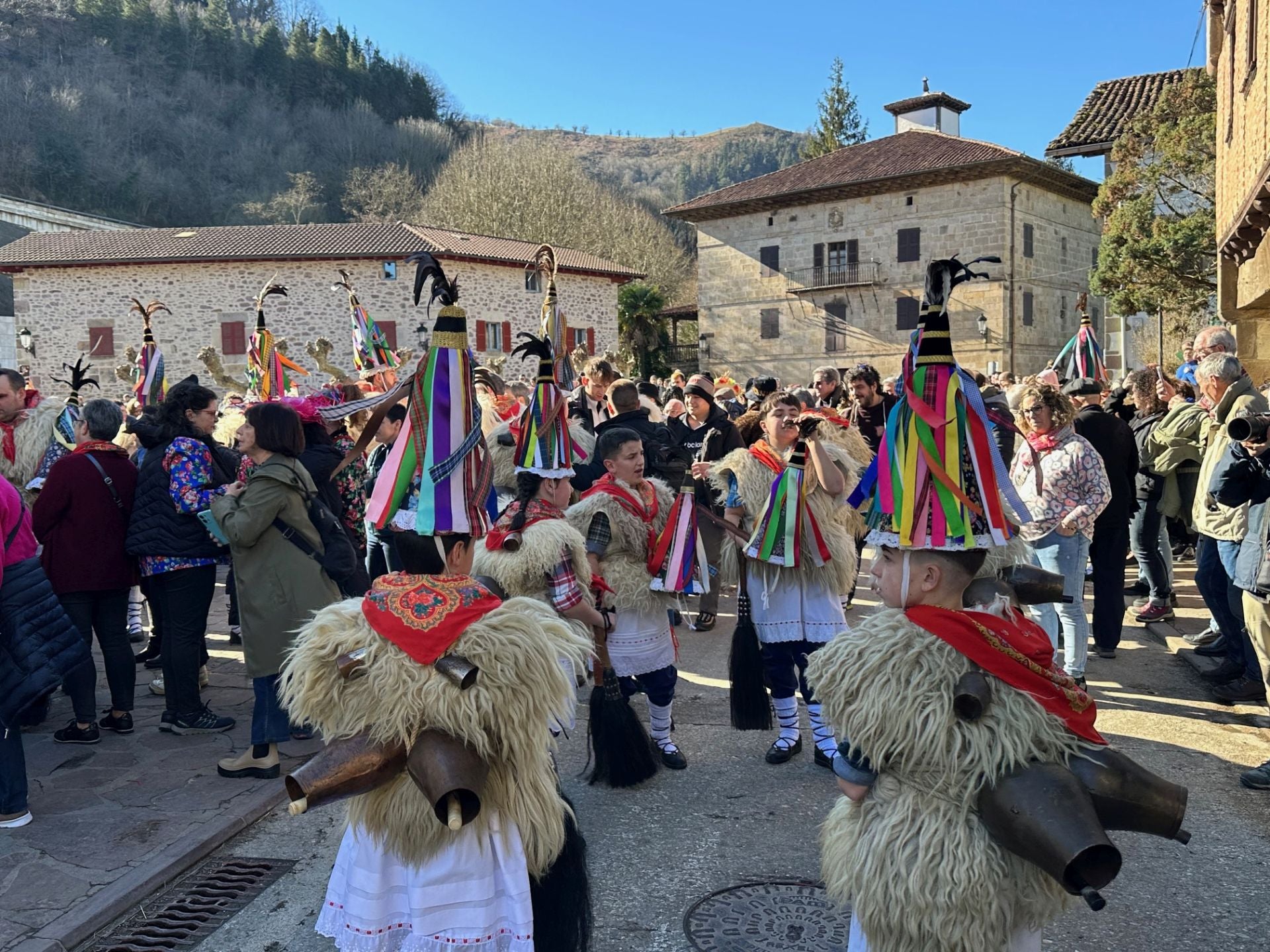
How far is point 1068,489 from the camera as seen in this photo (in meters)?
6.28

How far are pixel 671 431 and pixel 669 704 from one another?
3716mm

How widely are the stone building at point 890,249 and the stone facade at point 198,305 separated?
1154cm

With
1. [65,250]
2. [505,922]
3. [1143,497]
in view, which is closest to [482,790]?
[505,922]

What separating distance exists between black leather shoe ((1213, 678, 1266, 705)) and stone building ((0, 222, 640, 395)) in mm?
30601

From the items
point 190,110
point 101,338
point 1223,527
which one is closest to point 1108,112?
point 1223,527

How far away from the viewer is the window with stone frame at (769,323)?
40875 mm

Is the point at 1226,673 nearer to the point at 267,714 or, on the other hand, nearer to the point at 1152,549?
the point at 1152,549

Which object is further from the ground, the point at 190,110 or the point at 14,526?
the point at 190,110

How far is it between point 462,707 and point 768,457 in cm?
339

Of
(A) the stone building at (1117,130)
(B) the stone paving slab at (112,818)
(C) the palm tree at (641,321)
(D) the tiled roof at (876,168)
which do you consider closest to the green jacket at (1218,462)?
(B) the stone paving slab at (112,818)

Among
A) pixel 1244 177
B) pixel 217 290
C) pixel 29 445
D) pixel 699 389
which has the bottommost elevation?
pixel 29 445

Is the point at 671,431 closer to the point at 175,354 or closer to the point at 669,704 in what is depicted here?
the point at 669,704

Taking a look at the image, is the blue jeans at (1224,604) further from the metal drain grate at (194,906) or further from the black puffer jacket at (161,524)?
the black puffer jacket at (161,524)

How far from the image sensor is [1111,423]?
289 inches
